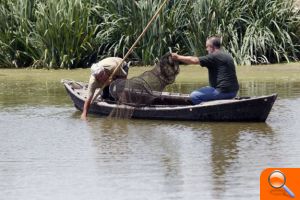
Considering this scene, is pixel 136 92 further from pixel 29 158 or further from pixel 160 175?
→ pixel 160 175

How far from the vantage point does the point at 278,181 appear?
23.4 feet

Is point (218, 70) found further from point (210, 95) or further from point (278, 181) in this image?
point (278, 181)

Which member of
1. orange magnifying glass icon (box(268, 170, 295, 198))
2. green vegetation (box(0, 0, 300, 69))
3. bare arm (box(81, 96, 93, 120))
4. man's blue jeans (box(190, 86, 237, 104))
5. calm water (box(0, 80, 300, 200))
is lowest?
calm water (box(0, 80, 300, 200))

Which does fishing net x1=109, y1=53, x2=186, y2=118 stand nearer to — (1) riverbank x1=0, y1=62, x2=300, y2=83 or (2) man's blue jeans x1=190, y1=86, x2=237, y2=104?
(2) man's blue jeans x1=190, y1=86, x2=237, y2=104

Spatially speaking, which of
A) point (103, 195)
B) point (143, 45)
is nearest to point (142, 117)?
point (103, 195)

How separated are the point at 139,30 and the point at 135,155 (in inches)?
439

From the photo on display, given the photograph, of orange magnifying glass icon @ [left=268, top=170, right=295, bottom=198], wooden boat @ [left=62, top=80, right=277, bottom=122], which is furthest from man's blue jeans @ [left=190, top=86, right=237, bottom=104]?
orange magnifying glass icon @ [left=268, top=170, right=295, bottom=198]

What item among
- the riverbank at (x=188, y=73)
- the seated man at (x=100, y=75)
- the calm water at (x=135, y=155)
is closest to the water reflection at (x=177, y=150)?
the calm water at (x=135, y=155)

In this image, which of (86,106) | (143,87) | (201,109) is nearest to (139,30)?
(86,106)

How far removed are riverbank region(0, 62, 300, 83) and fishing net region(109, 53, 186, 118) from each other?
16.9ft

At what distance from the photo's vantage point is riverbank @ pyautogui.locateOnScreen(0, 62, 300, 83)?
69.7ft

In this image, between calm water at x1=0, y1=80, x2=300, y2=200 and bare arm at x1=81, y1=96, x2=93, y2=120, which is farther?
bare arm at x1=81, y1=96, x2=93, y2=120

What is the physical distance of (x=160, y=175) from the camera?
10594 millimetres

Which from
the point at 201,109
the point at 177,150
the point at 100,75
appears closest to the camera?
the point at 177,150
